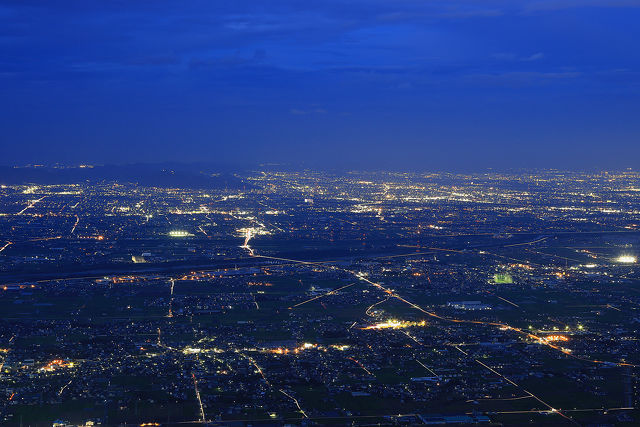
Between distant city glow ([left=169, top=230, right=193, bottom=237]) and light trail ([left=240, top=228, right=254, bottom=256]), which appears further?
distant city glow ([left=169, top=230, right=193, bottom=237])

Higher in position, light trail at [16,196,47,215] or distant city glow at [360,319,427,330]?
distant city glow at [360,319,427,330]

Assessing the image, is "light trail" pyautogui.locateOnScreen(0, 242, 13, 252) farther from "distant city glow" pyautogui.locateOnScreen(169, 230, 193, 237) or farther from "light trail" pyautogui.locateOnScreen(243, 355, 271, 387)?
"light trail" pyautogui.locateOnScreen(243, 355, 271, 387)

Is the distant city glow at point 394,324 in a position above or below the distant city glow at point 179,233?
above

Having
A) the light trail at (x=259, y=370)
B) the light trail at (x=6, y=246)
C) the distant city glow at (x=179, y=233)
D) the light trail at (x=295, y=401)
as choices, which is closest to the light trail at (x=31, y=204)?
the light trail at (x=6, y=246)

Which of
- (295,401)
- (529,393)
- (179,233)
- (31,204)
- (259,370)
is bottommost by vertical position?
(31,204)

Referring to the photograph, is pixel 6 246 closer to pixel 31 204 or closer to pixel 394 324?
pixel 394 324

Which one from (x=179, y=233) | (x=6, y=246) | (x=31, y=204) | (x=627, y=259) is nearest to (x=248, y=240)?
(x=179, y=233)

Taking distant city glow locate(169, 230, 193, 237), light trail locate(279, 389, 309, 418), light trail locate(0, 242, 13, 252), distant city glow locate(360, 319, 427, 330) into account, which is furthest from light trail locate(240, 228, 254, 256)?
light trail locate(279, 389, 309, 418)

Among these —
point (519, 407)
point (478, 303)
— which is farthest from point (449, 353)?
point (478, 303)

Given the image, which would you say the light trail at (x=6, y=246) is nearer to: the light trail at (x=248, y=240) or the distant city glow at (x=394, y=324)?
the light trail at (x=248, y=240)

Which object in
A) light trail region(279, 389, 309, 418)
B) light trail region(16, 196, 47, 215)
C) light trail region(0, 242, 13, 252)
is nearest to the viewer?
light trail region(279, 389, 309, 418)

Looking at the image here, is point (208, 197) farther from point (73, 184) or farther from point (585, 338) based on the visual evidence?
point (585, 338)
